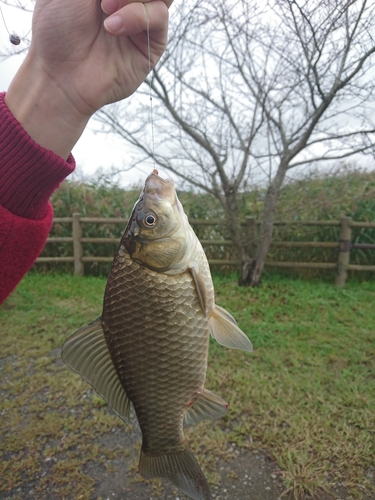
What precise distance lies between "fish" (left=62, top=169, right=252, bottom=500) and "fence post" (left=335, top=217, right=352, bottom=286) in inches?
218

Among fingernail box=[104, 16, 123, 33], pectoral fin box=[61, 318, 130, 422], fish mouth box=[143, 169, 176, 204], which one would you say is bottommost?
pectoral fin box=[61, 318, 130, 422]

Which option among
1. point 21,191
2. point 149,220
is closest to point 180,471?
point 149,220

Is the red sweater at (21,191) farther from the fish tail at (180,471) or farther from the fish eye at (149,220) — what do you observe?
the fish tail at (180,471)

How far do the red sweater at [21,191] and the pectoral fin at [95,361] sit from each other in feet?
1.41

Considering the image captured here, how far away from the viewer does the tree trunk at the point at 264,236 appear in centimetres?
585

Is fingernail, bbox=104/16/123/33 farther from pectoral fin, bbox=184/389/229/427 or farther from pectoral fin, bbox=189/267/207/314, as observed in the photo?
pectoral fin, bbox=184/389/229/427

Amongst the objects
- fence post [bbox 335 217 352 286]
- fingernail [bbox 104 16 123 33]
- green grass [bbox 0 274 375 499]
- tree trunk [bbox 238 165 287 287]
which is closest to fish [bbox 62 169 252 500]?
fingernail [bbox 104 16 123 33]

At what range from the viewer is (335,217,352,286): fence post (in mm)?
6340

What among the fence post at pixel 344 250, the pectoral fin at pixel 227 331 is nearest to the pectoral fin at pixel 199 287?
the pectoral fin at pixel 227 331

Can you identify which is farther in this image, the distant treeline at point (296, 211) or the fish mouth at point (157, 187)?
the distant treeline at point (296, 211)

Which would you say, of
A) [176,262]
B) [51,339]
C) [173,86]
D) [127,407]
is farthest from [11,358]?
[173,86]

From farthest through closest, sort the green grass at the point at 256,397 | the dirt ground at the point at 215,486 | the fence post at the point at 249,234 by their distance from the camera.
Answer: the fence post at the point at 249,234 → the green grass at the point at 256,397 → the dirt ground at the point at 215,486

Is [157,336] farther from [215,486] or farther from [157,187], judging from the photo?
[215,486]

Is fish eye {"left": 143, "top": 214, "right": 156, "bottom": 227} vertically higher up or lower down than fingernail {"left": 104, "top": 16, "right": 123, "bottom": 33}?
lower down
